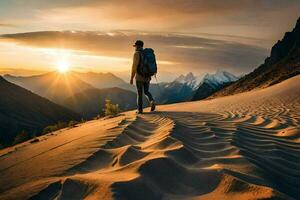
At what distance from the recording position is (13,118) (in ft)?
387

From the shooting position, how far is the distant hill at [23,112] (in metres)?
111

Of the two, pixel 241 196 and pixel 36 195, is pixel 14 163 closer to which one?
pixel 36 195

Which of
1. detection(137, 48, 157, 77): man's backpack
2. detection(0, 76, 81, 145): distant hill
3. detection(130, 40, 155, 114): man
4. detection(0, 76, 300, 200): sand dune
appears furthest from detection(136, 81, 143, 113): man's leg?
detection(0, 76, 81, 145): distant hill

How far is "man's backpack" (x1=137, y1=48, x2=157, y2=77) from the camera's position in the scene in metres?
10.7

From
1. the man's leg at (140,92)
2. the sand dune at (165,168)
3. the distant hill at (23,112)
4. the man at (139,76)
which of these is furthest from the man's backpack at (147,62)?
the distant hill at (23,112)

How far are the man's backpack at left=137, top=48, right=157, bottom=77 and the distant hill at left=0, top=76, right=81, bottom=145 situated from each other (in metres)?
96.6

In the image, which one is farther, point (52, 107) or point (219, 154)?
point (52, 107)

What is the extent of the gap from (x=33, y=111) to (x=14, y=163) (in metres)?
131

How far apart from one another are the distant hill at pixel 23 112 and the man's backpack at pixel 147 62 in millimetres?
96552

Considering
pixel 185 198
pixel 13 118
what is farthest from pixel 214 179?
pixel 13 118

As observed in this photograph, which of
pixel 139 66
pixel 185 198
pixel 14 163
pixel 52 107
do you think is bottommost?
pixel 52 107

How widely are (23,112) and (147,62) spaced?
12192 centimetres

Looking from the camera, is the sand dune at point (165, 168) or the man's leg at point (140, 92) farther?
the man's leg at point (140, 92)

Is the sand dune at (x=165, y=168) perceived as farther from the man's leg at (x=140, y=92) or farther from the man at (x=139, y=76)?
the man's leg at (x=140, y=92)
